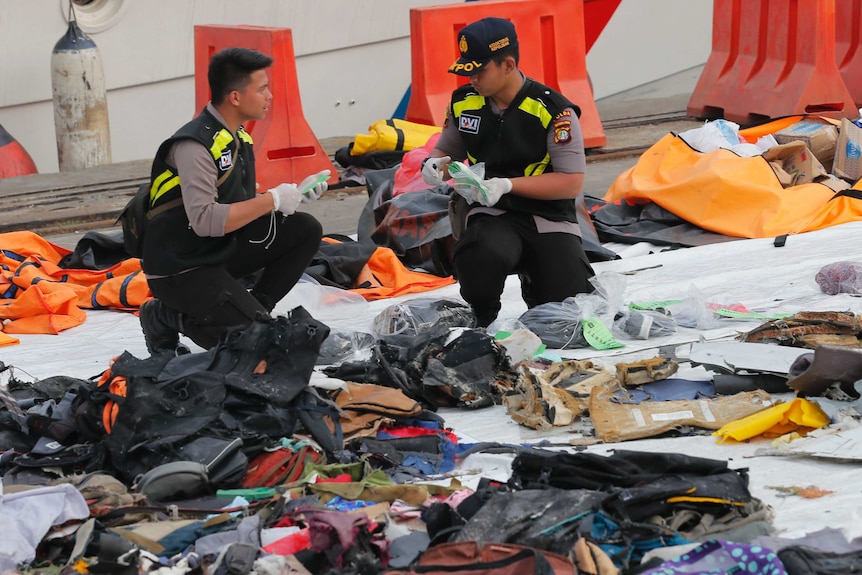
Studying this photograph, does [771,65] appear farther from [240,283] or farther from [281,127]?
[240,283]

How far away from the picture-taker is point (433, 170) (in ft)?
16.9

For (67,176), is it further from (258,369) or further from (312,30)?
(258,369)

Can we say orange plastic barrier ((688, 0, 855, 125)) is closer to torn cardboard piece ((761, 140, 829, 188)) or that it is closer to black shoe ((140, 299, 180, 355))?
torn cardboard piece ((761, 140, 829, 188))

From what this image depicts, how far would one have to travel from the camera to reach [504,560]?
275cm

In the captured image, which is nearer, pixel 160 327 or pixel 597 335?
pixel 597 335

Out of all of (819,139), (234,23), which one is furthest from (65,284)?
(234,23)

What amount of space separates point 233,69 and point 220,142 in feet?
0.93

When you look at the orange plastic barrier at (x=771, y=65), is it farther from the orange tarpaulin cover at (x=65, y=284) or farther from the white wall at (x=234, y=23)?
the orange tarpaulin cover at (x=65, y=284)

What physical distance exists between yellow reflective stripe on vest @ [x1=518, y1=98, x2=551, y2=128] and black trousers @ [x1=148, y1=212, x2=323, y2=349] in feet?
3.34

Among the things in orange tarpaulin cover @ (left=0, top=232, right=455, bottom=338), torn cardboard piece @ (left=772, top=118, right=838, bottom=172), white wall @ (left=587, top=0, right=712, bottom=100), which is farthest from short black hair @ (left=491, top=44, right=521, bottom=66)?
white wall @ (left=587, top=0, right=712, bottom=100)

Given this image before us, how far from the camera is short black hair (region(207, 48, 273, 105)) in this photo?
186 inches

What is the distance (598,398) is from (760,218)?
3.10 metres

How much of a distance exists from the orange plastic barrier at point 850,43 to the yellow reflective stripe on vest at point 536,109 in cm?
589

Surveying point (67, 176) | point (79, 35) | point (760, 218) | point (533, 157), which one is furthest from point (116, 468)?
point (79, 35)
